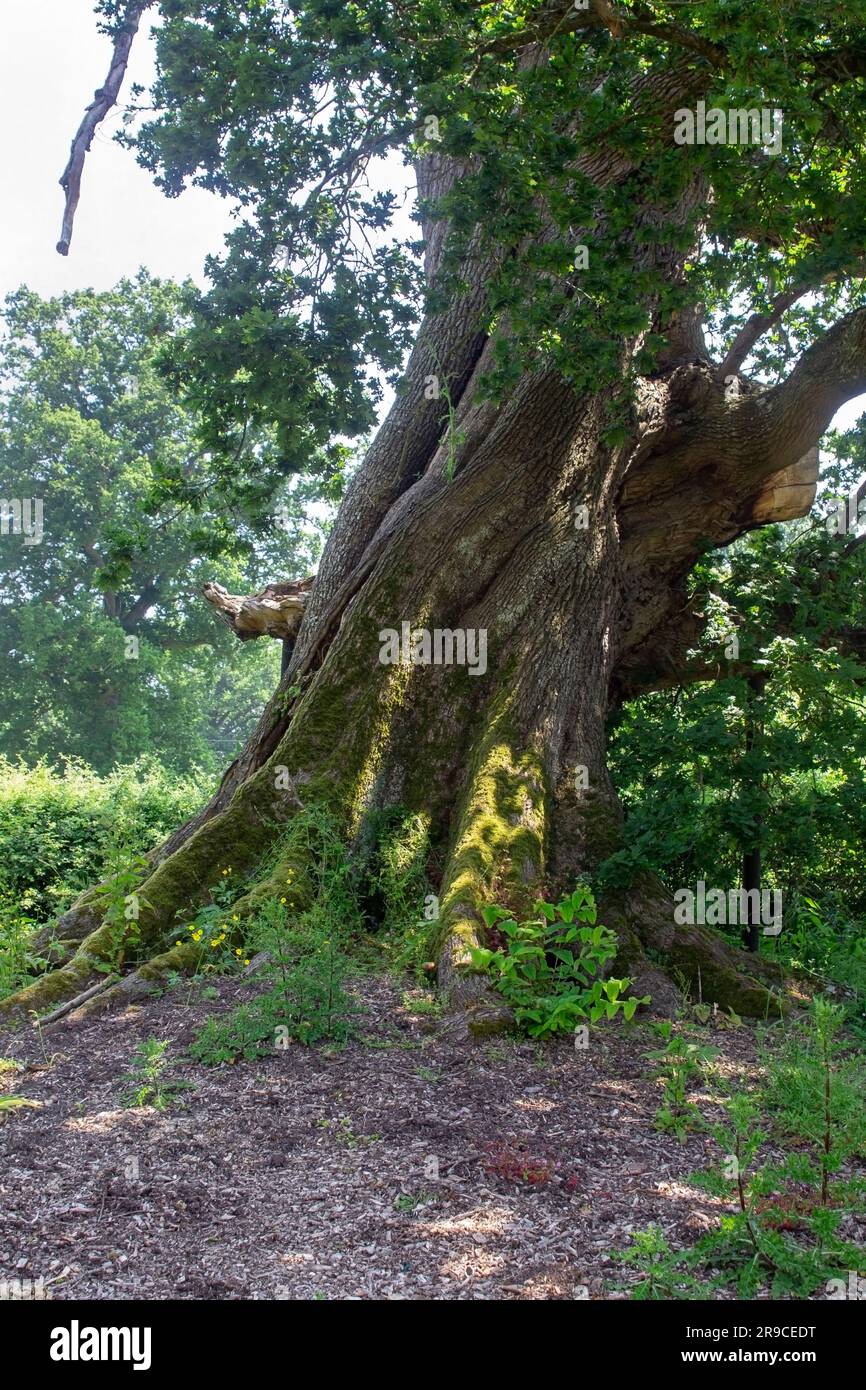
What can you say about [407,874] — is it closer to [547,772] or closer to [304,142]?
[547,772]

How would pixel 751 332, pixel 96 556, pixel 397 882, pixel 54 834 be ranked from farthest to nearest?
pixel 96 556, pixel 54 834, pixel 751 332, pixel 397 882

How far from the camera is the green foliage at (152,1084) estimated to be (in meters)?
4.72

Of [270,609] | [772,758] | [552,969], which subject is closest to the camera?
[552,969]

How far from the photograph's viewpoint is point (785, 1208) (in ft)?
12.0

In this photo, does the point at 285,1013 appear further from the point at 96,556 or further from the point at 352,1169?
the point at 96,556

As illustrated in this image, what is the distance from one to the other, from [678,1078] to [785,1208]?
1.11 m

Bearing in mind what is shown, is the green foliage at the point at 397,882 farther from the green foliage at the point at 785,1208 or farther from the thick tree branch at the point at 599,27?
the thick tree branch at the point at 599,27

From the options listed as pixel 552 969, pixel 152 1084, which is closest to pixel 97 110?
pixel 152 1084

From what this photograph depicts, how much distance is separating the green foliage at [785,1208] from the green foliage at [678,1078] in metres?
0.21

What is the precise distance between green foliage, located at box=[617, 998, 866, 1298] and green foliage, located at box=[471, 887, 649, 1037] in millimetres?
1076

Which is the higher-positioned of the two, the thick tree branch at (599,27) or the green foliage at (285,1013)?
the thick tree branch at (599,27)

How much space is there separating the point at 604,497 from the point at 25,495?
27697 millimetres

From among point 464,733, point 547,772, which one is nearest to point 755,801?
point 547,772

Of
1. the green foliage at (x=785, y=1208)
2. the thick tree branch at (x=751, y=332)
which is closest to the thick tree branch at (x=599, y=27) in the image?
the thick tree branch at (x=751, y=332)
